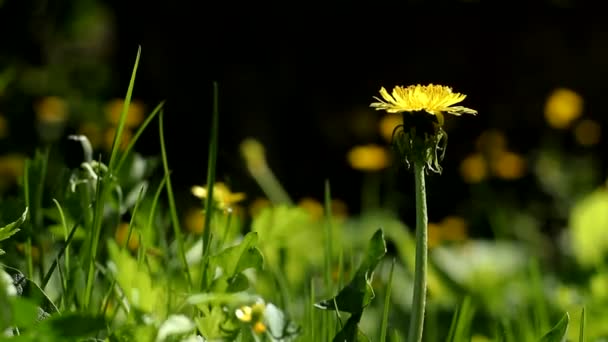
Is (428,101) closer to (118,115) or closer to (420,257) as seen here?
(420,257)

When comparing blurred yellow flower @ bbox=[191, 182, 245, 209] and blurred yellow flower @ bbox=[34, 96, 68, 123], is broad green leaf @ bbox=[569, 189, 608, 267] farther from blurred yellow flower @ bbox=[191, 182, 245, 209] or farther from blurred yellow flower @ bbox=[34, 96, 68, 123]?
blurred yellow flower @ bbox=[34, 96, 68, 123]

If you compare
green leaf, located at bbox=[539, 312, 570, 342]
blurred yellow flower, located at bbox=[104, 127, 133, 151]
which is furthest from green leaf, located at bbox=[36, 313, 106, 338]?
blurred yellow flower, located at bbox=[104, 127, 133, 151]

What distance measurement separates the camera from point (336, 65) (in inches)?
182

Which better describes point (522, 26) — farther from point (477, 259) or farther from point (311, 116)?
point (477, 259)

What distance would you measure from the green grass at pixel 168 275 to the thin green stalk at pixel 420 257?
52 mm

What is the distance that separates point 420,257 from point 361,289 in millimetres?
100

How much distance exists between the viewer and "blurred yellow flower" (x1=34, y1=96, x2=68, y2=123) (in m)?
3.11

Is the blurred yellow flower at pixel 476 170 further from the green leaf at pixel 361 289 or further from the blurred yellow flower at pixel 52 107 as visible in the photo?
the green leaf at pixel 361 289

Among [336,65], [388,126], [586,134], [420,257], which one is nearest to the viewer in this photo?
[420,257]

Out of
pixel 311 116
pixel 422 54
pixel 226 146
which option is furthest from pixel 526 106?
pixel 226 146

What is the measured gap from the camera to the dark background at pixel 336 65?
179 inches

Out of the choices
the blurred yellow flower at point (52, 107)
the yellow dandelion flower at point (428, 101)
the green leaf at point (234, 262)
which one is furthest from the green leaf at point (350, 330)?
the blurred yellow flower at point (52, 107)

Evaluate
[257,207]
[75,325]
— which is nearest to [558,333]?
[75,325]

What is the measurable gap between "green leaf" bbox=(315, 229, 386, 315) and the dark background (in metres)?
3.49
